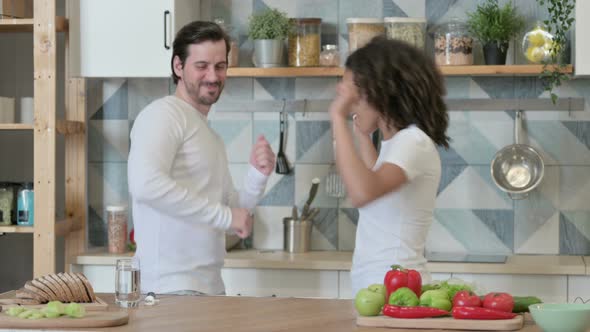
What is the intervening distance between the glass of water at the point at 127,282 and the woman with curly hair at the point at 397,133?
0.58 metres

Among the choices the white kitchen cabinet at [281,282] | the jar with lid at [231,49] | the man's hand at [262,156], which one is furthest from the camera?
the jar with lid at [231,49]

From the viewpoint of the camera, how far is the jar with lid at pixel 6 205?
12.9 feet

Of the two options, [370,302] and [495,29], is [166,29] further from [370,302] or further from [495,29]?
[370,302]

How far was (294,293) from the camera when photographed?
3.77 metres

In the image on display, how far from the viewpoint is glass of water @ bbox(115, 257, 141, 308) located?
234 cm

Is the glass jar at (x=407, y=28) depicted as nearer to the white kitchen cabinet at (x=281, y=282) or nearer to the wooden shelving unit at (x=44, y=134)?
the white kitchen cabinet at (x=281, y=282)

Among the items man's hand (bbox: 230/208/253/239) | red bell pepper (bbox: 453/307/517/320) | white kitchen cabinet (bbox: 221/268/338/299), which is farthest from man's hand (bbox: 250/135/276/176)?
red bell pepper (bbox: 453/307/517/320)

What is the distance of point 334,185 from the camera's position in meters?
4.11

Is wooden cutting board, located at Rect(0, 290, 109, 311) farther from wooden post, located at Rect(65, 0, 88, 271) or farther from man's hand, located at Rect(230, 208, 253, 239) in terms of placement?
wooden post, located at Rect(65, 0, 88, 271)

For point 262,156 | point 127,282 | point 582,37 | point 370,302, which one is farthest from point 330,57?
point 370,302

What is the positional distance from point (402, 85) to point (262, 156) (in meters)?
0.62

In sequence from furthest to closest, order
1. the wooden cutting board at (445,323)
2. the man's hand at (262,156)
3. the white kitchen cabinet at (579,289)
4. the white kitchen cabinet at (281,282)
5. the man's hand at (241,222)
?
the white kitchen cabinet at (281,282) → the white kitchen cabinet at (579,289) → the man's hand at (262,156) → the man's hand at (241,222) → the wooden cutting board at (445,323)

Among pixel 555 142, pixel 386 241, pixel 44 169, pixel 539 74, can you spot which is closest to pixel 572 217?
pixel 555 142

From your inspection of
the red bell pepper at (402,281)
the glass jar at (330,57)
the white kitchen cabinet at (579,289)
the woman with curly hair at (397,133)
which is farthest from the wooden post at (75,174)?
the red bell pepper at (402,281)
